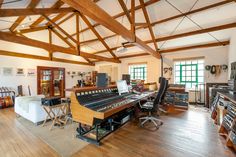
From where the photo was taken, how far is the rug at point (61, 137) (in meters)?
2.28

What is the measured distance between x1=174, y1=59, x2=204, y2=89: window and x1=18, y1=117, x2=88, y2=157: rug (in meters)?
5.71

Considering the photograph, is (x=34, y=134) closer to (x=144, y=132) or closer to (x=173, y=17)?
(x=144, y=132)

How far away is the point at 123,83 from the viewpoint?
140 inches

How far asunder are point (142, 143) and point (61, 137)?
1.73 metres

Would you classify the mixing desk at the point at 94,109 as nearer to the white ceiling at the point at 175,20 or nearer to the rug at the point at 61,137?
the rug at the point at 61,137

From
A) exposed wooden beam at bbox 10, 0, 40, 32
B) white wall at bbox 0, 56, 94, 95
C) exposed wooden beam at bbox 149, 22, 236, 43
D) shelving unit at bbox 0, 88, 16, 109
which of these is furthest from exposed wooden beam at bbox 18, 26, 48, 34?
exposed wooden beam at bbox 149, 22, 236, 43

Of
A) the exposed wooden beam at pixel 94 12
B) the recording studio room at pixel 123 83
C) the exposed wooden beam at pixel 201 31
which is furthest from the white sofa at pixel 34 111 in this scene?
the exposed wooden beam at pixel 201 31

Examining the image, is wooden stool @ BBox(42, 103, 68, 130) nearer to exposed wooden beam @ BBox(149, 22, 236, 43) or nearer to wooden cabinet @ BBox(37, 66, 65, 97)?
wooden cabinet @ BBox(37, 66, 65, 97)

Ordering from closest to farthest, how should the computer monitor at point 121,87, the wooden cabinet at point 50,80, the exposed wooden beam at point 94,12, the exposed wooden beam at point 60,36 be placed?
the exposed wooden beam at point 94,12
the computer monitor at point 121,87
the wooden cabinet at point 50,80
the exposed wooden beam at point 60,36

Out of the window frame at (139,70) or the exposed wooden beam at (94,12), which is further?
the window frame at (139,70)

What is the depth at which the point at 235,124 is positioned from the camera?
2.27 metres

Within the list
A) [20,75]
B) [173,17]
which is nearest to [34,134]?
[20,75]

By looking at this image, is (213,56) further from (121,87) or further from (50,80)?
(50,80)

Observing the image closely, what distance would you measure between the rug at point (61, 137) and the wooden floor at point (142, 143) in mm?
109
